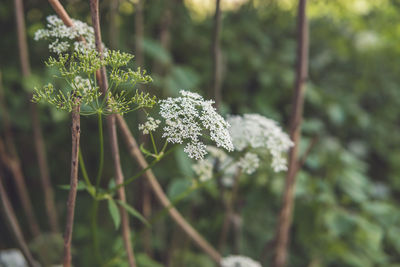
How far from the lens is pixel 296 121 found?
130 cm

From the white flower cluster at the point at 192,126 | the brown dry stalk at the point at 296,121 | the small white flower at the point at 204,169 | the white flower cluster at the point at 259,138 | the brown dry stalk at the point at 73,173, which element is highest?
the brown dry stalk at the point at 296,121

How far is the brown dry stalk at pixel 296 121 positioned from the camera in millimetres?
1206

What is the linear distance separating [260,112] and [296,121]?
0.80 m

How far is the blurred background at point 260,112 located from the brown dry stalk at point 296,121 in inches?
4.3

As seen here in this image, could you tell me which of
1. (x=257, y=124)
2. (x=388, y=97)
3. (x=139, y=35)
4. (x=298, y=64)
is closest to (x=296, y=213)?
(x=298, y=64)

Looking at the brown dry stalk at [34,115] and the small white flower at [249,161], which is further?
the brown dry stalk at [34,115]

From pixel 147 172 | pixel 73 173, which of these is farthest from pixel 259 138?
pixel 73 173

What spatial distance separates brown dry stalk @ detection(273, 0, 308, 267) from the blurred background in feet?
0.35

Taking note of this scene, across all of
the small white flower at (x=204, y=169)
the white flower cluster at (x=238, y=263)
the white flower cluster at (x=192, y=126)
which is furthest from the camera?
the white flower cluster at (x=238, y=263)

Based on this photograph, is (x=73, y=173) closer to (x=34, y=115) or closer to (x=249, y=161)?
(x=249, y=161)

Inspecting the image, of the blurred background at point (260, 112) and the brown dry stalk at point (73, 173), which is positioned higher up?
the blurred background at point (260, 112)

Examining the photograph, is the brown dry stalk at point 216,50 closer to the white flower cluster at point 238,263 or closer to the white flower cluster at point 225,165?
the white flower cluster at point 225,165

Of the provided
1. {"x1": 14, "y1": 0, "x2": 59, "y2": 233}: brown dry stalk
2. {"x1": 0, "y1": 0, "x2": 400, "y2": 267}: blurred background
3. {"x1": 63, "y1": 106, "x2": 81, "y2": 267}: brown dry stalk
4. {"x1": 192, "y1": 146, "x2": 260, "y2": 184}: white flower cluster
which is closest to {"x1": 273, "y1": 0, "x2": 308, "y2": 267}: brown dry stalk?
{"x1": 0, "y1": 0, "x2": 400, "y2": 267}: blurred background

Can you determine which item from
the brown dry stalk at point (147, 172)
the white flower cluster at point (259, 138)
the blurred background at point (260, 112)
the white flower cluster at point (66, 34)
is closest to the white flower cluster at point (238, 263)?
the brown dry stalk at point (147, 172)
